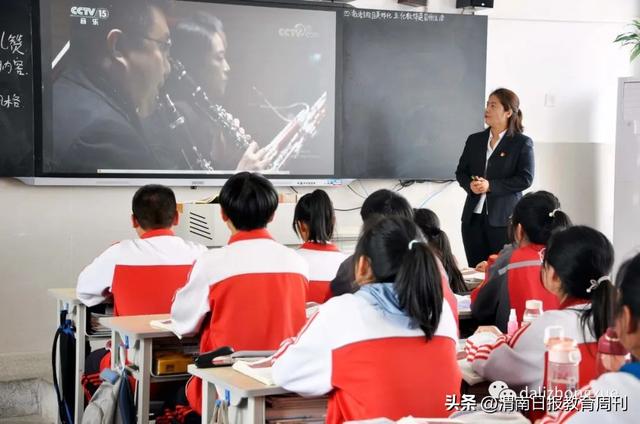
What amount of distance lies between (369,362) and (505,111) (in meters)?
3.75

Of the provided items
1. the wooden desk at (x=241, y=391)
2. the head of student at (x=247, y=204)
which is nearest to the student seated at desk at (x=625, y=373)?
the wooden desk at (x=241, y=391)

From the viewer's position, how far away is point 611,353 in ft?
6.88

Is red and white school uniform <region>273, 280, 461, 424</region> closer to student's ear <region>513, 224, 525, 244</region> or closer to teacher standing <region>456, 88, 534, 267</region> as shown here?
student's ear <region>513, 224, 525, 244</region>

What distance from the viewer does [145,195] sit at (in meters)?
3.83

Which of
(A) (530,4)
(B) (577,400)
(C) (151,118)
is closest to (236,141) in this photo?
(C) (151,118)

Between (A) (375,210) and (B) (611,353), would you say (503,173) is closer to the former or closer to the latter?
(A) (375,210)

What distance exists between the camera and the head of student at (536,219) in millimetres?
3518

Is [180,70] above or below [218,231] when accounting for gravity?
above

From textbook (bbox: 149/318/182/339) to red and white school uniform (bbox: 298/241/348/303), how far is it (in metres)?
0.72

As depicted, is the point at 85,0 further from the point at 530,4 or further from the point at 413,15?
the point at 530,4

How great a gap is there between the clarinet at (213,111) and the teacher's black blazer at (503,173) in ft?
4.78

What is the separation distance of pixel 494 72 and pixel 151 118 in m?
2.64

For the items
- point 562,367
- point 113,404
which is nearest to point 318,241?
point 113,404

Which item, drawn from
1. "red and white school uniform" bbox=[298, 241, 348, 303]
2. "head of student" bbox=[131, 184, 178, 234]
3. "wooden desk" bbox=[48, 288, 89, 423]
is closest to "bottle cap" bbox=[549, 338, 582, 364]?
"red and white school uniform" bbox=[298, 241, 348, 303]
